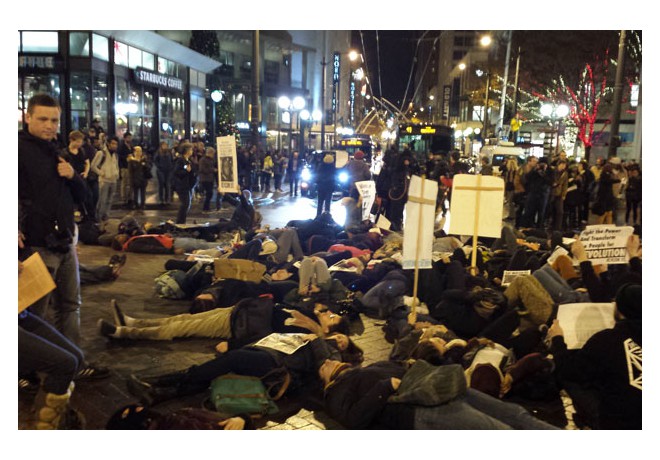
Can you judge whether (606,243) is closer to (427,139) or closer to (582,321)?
(582,321)

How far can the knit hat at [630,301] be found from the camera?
434 centimetres

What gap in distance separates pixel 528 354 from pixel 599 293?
4.42ft

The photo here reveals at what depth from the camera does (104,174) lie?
14.5m

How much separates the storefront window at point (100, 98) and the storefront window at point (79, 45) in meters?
0.92

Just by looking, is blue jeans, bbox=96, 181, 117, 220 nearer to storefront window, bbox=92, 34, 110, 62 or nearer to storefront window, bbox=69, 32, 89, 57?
storefront window, bbox=69, 32, 89, 57

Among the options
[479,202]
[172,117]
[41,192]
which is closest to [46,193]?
[41,192]

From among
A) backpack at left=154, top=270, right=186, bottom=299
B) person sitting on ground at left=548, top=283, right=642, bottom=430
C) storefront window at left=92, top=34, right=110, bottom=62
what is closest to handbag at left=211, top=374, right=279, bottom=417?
person sitting on ground at left=548, top=283, right=642, bottom=430

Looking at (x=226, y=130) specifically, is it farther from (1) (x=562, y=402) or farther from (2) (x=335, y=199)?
(1) (x=562, y=402)

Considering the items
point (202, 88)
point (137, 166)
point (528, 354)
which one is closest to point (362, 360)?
point (528, 354)

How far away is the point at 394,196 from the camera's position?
1566 centimetres

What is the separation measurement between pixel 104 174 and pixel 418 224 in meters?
9.70

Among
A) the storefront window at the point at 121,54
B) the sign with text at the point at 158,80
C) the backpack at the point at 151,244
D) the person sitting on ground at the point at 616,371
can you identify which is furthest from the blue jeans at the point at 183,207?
the sign with text at the point at 158,80

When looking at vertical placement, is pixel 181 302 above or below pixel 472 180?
below

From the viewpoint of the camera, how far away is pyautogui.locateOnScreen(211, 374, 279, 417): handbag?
4.83 meters
